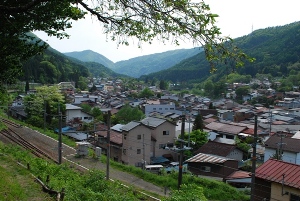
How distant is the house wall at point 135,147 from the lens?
1866 centimetres

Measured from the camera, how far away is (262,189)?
373 inches

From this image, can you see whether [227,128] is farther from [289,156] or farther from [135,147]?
[135,147]

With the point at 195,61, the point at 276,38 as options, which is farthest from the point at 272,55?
the point at 195,61

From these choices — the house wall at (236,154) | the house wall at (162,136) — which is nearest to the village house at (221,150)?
the house wall at (236,154)

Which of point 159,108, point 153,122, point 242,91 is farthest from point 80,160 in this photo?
point 242,91

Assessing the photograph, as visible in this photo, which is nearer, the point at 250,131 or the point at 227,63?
the point at 227,63

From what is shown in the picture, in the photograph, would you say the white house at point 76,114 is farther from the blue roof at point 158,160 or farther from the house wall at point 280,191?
the house wall at point 280,191

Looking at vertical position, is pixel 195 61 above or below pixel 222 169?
above

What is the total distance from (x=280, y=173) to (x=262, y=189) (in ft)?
2.68

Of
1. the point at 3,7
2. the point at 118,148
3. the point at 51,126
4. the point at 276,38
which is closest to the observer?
the point at 3,7

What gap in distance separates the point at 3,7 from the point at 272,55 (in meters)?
83.8

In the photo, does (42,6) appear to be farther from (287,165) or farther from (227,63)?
(287,165)

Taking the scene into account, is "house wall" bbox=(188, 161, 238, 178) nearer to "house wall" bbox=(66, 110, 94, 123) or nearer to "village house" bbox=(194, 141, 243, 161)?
"village house" bbox=(194, 141, 243, 161)

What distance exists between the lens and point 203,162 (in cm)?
1534
